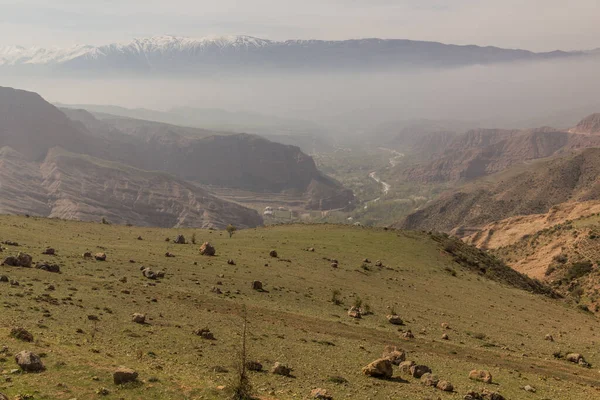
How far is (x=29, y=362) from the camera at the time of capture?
1775cm

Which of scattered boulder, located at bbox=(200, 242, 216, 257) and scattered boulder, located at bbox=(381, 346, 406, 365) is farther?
scattered boulder, located at bbox=(200, 242, 216, 257)

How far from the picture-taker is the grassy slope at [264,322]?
794 inches

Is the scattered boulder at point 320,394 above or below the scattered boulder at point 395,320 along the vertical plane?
above

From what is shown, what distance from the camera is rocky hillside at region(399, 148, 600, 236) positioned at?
167125mm

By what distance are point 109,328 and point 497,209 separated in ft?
584

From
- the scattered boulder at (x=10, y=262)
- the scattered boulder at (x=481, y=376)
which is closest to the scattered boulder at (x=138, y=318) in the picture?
Answer: the scattered boulder at (x=10, y=262)

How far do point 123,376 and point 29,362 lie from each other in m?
3.91

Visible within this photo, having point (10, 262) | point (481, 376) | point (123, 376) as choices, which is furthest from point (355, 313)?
point (10, 262)

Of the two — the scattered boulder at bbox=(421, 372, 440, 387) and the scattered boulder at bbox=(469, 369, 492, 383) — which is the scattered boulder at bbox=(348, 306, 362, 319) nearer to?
the scattered boulder at bbox=(469, 369, 492, 383)

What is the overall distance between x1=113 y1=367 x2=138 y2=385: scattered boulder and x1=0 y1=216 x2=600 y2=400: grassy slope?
16.9 inches

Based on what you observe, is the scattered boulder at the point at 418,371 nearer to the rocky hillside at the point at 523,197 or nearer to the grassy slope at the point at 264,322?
the grassy slope at the point at 264,322

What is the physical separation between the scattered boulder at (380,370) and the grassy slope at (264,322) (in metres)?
0.63

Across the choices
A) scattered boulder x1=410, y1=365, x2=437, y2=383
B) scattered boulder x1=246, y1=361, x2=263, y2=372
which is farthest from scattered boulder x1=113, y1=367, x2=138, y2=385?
scattered boulder x1=410, y1=365, x2=437, y2=383

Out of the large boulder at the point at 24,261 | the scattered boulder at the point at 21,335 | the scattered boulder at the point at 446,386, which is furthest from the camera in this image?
the large boulder at the point at 24,261
